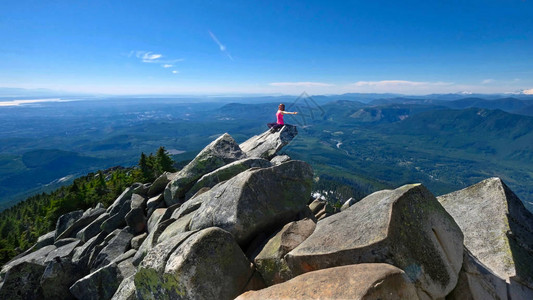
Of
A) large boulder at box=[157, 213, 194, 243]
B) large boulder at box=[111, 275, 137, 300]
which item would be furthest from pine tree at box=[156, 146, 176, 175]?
large boulder at box=[111, 275, 137, 300]

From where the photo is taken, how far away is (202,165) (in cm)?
2359

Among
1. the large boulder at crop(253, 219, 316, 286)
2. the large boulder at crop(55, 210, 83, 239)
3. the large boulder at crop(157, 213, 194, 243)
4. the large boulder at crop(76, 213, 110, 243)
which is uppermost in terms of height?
the large boulder at crop(253, 219, 316, 286)

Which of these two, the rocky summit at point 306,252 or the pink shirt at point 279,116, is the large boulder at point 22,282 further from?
the pink shirt at point 279,116

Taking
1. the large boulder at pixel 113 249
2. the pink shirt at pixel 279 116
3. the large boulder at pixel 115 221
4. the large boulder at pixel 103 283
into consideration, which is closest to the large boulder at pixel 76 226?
the large boulder at pixel 115 221

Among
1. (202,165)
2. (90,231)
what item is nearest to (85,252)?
(90,231)

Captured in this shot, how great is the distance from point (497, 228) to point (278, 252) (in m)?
12.5

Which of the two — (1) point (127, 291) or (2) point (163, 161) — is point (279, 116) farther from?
(2) point (163, 161)

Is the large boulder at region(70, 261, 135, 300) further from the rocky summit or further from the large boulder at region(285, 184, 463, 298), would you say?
the large boulder at region(285, 184, 463, 298)

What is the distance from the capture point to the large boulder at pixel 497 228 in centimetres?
1191

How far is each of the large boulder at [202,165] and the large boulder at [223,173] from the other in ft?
4.17

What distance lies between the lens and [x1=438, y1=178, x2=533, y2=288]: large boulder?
11906 mm

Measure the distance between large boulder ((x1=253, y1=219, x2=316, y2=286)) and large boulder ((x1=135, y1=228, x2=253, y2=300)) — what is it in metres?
0.74

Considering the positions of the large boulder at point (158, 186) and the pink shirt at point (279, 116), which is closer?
the large boulder at point (158, 186)

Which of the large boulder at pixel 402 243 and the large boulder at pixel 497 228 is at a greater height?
the large boulder at pixel 402 243
